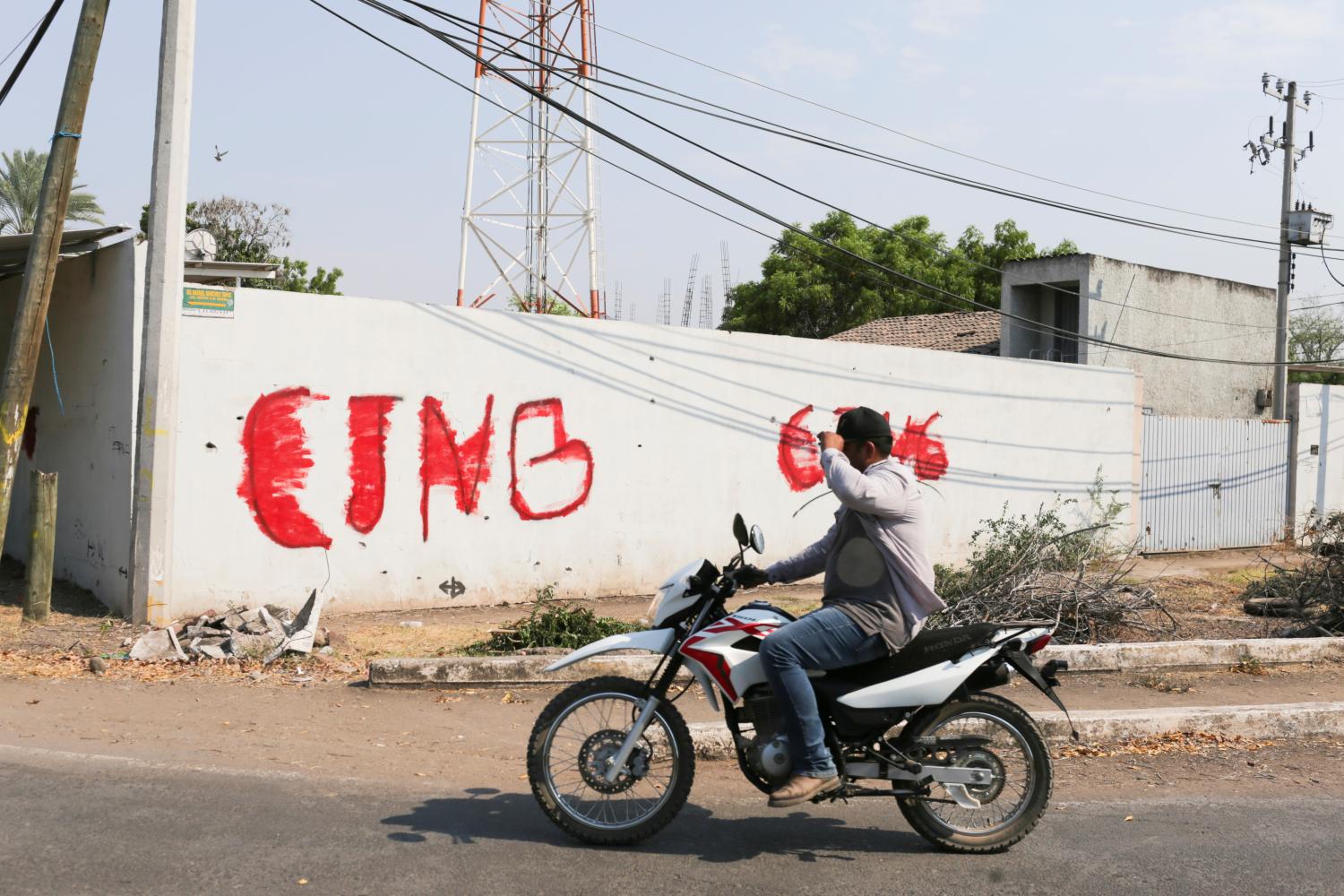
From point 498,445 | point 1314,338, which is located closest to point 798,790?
point 498,445

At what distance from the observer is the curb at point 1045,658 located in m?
7.04

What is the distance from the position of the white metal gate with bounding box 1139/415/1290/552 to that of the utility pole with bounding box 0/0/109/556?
555 inches

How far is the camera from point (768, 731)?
4266mm

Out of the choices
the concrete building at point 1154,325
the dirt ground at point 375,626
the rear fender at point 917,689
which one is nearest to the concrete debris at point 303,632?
the dirt ground at point 375,626

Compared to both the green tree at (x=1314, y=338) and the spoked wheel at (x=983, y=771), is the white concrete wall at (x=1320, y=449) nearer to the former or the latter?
the spoked wheel at (x=983, y=771)

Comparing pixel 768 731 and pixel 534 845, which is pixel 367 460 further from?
pixel 768 731

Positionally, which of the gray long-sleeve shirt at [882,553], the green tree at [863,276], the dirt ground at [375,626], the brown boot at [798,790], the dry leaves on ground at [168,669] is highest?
the green tree at [863,276]

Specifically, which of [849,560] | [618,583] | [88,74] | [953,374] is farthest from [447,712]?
[953,374]

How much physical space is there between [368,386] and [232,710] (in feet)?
12.3

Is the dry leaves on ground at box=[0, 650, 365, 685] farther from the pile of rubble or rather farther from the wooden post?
the wooden post

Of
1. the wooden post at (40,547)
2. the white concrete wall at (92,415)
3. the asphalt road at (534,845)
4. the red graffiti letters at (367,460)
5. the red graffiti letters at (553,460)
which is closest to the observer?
the asphalt road at (534,845)

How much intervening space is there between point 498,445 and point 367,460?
1.22 metres

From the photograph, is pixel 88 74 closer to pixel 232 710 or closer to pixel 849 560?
pixel 232 710

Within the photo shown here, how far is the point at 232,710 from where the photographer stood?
649cm
